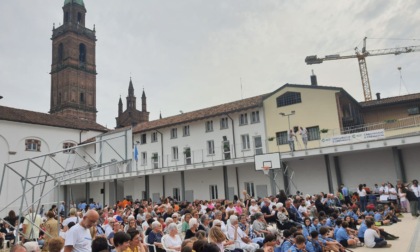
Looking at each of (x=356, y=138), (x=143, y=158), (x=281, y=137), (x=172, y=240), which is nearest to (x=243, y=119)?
(x=281, y=137)

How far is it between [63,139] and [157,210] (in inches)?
1218

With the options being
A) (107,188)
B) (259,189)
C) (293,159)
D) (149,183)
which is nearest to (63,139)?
(107,188)

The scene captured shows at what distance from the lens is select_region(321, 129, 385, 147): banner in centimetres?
2038

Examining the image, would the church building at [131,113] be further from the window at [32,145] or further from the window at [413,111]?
the window at [413,111]

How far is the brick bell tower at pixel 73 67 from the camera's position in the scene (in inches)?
2402

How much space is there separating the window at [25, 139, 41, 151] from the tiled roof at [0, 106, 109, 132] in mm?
2212

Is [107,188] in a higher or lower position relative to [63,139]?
lower

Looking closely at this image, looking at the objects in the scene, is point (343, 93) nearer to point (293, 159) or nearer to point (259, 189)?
point (293, 159)

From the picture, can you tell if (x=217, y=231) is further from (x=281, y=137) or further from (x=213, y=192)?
(x=213, y=192)

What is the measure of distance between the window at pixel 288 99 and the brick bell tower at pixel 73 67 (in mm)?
45074

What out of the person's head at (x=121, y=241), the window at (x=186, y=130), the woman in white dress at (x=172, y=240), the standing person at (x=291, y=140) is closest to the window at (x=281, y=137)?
the standing person at (x=291, y=140)

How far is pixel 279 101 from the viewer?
90.8ft

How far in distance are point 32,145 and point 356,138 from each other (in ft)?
114

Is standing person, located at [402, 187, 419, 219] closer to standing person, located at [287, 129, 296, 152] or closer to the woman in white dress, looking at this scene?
standing person, located at [287, 129, 296, 152]
